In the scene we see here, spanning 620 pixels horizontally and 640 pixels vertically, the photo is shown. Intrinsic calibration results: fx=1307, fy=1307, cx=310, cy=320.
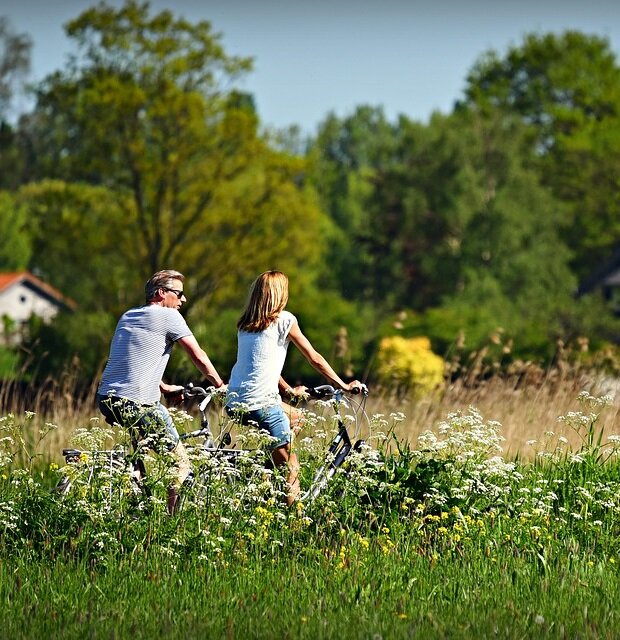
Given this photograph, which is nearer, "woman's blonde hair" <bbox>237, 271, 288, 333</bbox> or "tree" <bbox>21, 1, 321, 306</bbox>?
"woman's blonde hair" <bbox>237, 271, 288, 333</bbox>

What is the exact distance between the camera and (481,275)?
45.8m

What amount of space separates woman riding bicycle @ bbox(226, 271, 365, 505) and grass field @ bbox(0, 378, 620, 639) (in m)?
0.28

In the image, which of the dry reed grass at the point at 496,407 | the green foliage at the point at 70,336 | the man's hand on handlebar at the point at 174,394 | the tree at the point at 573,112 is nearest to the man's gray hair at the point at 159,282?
the man's hand on handlebar at the point at 174,394

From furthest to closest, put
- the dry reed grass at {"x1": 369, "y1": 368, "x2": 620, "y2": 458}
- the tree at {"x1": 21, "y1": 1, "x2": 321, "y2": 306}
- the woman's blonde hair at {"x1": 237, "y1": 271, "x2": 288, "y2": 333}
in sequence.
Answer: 1. the tree at {"x1": 21, "y1": 1, "x2": 321, "y2": 306}
2. the dry reed grass at {"x1": 369, "y1": 368, "x2": 620, "y2": 458}
3. the woman's blonde hair at {"x1": 237, "y1": 271, "x2": 288, "y2": 333}

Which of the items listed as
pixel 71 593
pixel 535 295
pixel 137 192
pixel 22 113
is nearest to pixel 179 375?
pixel 71 593

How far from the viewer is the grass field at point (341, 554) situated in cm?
555

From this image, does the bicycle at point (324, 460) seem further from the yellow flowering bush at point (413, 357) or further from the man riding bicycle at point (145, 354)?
the yellow flowering bush at point (413, 357)

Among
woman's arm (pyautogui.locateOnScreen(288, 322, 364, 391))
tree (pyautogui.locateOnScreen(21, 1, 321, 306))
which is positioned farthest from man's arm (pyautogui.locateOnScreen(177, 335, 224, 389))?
tree (pyautogui.locateOnScreen(21, 1, 321, 306))

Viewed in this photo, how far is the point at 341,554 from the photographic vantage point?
650cm

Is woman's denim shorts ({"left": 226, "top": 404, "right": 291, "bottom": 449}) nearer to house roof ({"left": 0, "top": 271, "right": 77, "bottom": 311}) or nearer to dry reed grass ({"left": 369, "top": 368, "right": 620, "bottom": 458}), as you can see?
dry reed grass ({"left": 369, "top": 368, "right": 620, "bottom": 458})

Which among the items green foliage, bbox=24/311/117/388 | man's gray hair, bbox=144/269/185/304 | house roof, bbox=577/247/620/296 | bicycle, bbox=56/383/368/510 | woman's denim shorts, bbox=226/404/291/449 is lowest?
green foliage, bbox=24/311/117/388

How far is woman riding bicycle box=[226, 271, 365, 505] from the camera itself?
758cm

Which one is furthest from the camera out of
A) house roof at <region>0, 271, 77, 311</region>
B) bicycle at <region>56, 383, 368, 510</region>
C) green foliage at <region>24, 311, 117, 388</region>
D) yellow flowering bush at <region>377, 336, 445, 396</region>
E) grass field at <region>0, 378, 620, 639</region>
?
house roof at <region>0, 271, 77, 311</region>

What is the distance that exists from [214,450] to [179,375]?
8.09 m
